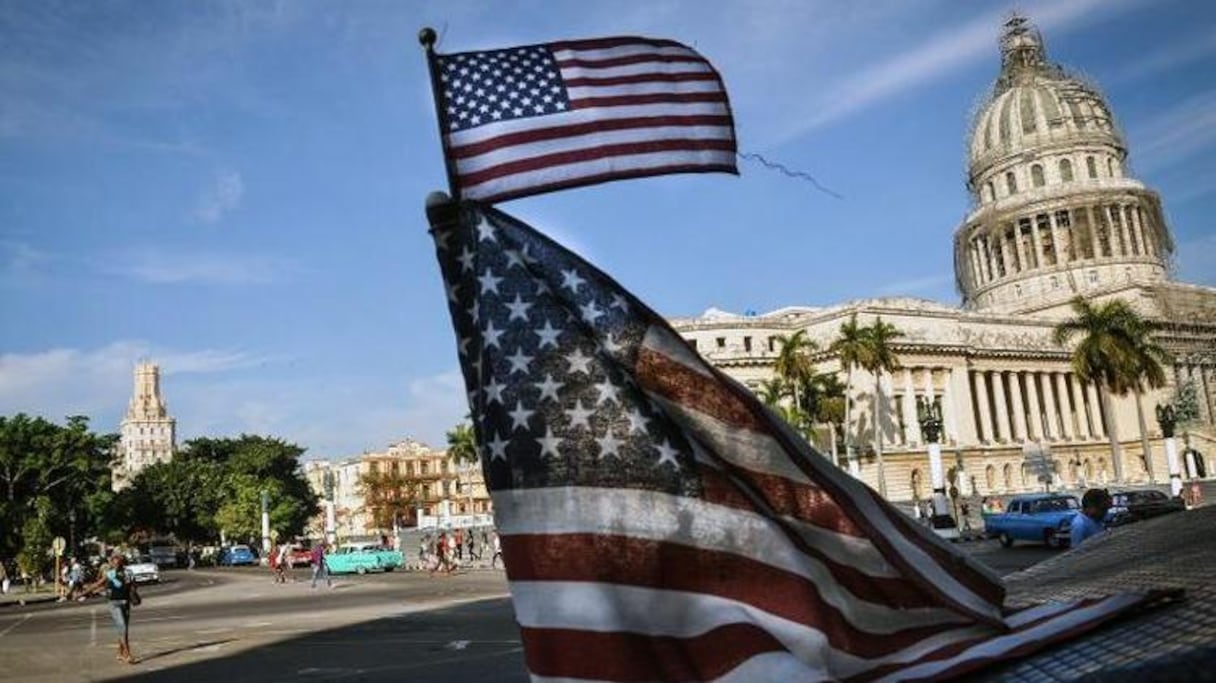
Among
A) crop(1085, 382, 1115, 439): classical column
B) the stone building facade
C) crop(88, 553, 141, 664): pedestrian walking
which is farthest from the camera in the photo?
the stone building facade

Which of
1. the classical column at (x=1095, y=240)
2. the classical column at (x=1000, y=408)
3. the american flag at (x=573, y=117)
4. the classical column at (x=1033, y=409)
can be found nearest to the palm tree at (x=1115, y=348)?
the classical column at (x=1000, y=408)

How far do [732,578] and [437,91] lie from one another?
7.04 feet

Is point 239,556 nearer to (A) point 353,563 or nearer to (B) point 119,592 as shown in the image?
(A) point 353,563

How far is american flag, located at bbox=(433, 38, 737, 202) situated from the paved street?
7239 millimetres

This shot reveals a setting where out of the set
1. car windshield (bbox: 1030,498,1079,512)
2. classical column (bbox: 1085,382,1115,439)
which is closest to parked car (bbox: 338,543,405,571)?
car windshield (bbox: 1030,498,1079,512)

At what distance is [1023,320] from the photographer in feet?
303

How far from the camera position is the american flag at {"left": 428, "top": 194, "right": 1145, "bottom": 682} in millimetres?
2898

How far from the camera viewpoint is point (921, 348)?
268ft

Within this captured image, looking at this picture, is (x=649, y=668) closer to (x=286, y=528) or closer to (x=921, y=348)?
(x=921, y=348)

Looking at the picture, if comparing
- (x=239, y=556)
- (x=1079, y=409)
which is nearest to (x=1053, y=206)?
(x=1079, y=409)

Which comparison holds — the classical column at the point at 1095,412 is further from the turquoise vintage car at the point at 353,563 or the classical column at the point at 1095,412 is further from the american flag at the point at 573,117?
the american flag at the point at 573,117

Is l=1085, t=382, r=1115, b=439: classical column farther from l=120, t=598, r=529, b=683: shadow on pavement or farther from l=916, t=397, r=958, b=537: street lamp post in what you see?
l=120, t=598, r=529, b=683: shadow on pavement

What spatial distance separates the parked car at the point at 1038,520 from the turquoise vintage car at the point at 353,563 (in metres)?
26.7

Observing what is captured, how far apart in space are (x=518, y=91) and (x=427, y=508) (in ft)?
424
